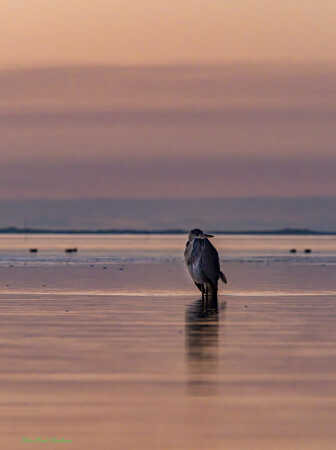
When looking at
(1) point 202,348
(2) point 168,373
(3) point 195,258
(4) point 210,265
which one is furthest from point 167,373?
(3) point 195,258

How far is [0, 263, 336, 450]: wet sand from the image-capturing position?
995 cm

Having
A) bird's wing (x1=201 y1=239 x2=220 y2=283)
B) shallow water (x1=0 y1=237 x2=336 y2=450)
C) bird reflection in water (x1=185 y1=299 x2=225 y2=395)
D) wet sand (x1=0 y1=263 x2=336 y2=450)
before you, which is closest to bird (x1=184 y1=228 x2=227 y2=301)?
bird's wing (x1=201 y1=239 x2=220 y2=283)

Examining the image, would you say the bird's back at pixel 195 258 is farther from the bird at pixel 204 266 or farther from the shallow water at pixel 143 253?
the shallow water at pixel 143 253

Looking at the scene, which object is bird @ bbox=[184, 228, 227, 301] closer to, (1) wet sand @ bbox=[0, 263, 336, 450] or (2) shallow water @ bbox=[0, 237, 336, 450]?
(1) wet sand @ bbox=[0, 263, 336, 450]

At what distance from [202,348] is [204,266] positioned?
41.1 feet

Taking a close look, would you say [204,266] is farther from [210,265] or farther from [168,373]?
[168,373]

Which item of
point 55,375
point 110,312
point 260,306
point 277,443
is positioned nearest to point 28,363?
point 55,375

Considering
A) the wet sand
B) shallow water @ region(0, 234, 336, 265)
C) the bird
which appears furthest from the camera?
shallow water @ region(0, 234, 336, 265)

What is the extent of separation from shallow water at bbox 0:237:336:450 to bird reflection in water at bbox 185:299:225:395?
0.06 feet

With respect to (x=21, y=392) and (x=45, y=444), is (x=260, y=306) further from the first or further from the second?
(x=45, y=444)

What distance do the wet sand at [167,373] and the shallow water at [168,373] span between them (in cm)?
2

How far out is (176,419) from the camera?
1051 centimetres

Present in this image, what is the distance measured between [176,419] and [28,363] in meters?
4.13

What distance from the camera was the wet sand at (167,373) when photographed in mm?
9953
